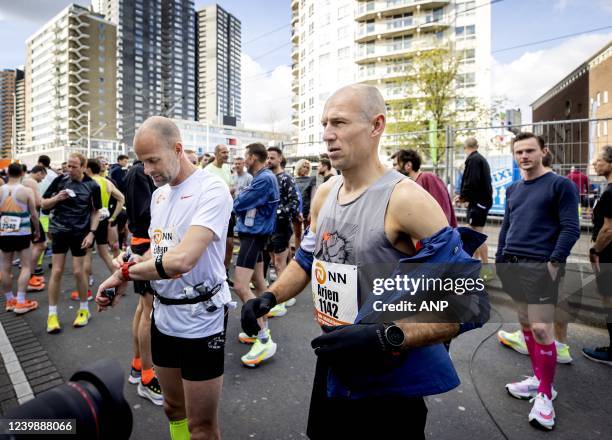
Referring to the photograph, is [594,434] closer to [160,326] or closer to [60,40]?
Result: [160,326]

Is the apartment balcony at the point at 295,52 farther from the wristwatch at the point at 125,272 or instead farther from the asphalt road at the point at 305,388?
the wristwatch at the point at 125,272

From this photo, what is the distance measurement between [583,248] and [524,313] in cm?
446

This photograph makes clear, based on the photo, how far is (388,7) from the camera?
5541 centimetres

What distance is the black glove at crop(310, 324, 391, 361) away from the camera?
125cm

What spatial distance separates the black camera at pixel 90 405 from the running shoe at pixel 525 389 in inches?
137

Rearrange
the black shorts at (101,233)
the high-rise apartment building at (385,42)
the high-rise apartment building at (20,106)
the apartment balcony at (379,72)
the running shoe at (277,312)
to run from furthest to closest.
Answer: the high-rise apartment building at (20,106), the apartment balcony at (379,72), the high-rise apartment building at (385,42), the black shorts at (101,233), the running shoe at (277,312)

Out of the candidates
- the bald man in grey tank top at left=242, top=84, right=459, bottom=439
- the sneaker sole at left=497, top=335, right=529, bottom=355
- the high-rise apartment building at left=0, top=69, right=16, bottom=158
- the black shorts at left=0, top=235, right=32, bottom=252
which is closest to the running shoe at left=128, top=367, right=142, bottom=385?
the bald man in grey tank top at left=242, top=84, right=459, bottom=439

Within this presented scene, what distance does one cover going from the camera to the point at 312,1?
68.3m

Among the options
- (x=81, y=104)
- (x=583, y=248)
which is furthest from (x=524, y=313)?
(x=81, y=104)

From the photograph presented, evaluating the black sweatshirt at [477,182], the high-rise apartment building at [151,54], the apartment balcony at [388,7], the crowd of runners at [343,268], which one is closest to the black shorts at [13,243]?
the crowd of runners at [343,268]

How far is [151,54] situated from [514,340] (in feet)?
564

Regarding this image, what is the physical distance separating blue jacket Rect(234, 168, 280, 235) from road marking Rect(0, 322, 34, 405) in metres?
2.51

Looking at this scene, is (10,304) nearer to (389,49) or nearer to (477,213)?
(477,213)

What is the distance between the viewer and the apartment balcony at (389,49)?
53312 millimetres
